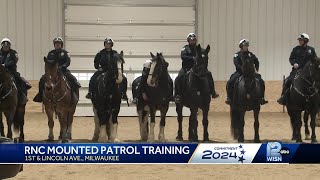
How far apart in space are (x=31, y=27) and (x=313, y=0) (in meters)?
13.2

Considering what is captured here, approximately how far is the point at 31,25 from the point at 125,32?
422 centimetres

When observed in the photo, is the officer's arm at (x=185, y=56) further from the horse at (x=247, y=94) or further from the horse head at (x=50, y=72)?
the horse head at (x=50, y=72)

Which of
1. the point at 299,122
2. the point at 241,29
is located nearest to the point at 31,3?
the point at 241,29

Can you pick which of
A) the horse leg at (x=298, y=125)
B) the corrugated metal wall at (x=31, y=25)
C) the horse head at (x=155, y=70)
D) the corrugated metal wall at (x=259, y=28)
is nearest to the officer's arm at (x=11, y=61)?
the horse head at (x=155, y=70)

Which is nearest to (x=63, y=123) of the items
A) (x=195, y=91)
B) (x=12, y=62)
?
(x=12, y=62)

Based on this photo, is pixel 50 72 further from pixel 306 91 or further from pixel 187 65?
pixel 306 91

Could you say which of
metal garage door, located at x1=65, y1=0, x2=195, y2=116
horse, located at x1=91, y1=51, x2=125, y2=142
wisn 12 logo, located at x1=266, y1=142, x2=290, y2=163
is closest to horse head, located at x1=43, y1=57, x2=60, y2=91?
horse, located at x1=91, y1=51, x2=125, y2=142

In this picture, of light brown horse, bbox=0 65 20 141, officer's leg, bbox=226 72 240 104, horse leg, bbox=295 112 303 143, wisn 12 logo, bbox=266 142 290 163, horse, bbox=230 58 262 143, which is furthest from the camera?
officer's leg, bbox=226 72 240 104

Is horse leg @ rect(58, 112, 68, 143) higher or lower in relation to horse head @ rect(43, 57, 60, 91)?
lower

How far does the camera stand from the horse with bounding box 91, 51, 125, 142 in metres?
12.4

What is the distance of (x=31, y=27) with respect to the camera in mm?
23672

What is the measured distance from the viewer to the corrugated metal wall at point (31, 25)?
23.6 m

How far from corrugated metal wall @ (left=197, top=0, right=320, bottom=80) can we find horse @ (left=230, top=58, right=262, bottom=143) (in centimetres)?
1152

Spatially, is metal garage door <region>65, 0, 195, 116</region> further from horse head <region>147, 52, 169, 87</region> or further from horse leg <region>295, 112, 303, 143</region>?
horse head <region>147, 52, 169, 87</region>
